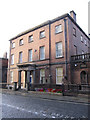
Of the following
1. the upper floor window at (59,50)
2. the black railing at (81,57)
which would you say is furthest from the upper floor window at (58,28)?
the black railing at (81,57)

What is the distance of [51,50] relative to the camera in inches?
687

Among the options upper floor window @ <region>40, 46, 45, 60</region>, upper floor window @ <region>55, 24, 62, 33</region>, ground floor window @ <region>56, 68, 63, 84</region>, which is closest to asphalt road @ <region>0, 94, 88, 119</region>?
ground floor window @ <region>56, 68, 63, 84</region>

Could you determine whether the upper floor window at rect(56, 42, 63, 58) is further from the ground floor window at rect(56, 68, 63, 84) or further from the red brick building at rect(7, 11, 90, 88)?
the ground floor window at rect(56, 68, 63, 84)

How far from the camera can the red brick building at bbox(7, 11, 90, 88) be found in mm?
15695

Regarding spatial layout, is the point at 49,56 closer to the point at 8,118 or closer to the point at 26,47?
the point at 26,47

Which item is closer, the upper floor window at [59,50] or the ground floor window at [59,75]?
the ground floor window at [59,75]

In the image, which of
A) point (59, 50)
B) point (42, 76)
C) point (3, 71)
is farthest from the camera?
point (3, 71)

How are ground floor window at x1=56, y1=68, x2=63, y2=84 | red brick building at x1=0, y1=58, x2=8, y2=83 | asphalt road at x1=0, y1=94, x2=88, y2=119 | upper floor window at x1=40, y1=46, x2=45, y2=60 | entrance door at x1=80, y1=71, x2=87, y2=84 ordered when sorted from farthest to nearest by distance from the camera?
red brick building at x1=0, y1=58, x2=8, y2=83
upper floor window at x1=40, y1=46, x2=45, y2=60
ground floor window at x1=56, y1=68, x2=63, y2=84
entrance door at x1=80, y1=71, x2=87, y2=84
asphalt road at x1=0, y1=94, x2=88, y2=119

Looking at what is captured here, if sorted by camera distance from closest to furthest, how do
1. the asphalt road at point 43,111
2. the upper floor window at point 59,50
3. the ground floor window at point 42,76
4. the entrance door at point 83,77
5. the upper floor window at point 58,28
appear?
the asphalt road at point 43,111
the entrance door at point 83,77
the upper floor window at point 59,50
the upper floor window at point 58,28
the ground floor window at point 42,76

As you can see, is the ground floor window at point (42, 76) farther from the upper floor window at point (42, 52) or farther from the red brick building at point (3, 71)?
the red brick building at point (3, 71)

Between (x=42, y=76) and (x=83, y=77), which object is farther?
(x=42, y=76)

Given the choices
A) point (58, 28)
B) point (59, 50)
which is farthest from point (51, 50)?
point (58, 28)

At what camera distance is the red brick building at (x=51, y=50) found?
1570cm

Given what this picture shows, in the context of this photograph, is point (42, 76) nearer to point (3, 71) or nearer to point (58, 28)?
Answer: point (58, 28)
